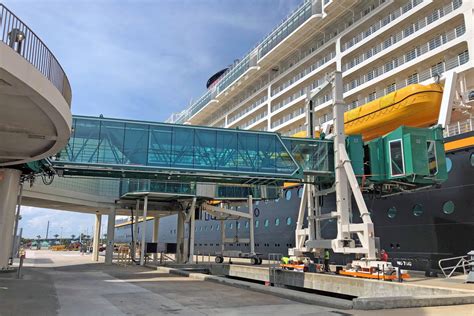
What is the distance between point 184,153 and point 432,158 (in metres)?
12.0

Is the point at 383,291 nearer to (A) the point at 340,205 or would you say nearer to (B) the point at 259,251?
(A) the point at 340,205

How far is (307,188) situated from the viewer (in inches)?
951

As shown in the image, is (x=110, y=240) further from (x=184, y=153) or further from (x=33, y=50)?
(x=33, y=50)

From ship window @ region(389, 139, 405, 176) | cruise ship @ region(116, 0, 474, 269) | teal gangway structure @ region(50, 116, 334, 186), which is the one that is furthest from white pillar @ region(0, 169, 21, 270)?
cruise ship @ region(116, 0, 474, 269)

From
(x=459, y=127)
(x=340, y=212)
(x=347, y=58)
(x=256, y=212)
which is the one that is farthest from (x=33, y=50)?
(x=256, y=212)

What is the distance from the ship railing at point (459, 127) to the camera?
72.2ft

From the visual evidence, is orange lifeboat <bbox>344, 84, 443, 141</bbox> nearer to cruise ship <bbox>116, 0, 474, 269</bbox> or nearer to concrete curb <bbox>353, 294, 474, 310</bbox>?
cruise ship <bbox>116, 0, 474, 269</bbox>

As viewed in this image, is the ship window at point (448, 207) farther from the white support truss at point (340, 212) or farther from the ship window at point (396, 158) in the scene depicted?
the white support truss at point (340, 212)

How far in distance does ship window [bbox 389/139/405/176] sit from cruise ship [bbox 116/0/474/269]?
237cm

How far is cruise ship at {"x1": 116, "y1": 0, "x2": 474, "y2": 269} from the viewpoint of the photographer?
65.0ft

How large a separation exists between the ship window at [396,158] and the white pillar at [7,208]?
1760cm

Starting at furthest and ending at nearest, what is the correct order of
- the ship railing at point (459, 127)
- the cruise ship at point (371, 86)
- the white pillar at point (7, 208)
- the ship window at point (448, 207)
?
the ship railing at point (459, 127)
the cruise ship at point (371, 86)
the ship window at point (448, 207)
the white pillar at point (7, 208)

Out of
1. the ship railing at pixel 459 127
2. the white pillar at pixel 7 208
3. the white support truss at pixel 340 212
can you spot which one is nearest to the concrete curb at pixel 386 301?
the white support truss at pixel 340 212

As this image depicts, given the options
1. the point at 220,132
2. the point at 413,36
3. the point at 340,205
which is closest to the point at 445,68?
the point at 413,36
